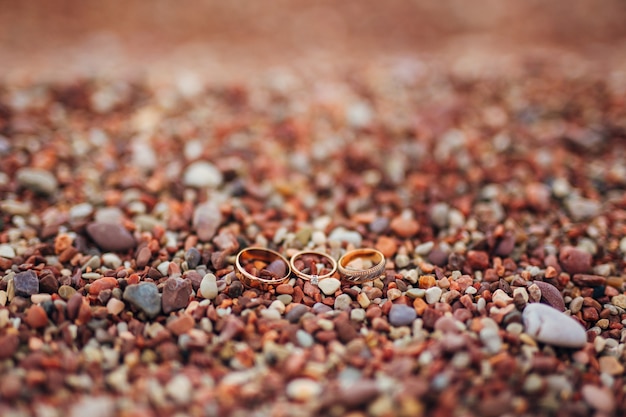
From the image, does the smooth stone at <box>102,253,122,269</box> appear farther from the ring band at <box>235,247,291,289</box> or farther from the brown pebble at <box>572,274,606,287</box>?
the brown pebble at <box>572,274,606,287</box>

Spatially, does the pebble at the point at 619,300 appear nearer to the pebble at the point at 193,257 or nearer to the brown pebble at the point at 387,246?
the brown pebble at the point at 387,246

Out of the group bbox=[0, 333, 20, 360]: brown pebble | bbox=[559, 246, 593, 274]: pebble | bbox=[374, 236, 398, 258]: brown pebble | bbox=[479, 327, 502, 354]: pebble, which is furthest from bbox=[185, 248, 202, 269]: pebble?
bbox=[559, 246, 593, 274]: pebble

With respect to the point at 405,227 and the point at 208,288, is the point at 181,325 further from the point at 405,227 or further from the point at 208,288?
the point at 405,227

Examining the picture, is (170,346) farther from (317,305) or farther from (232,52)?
(232,52)

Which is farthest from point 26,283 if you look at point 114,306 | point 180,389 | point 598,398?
point 598,398

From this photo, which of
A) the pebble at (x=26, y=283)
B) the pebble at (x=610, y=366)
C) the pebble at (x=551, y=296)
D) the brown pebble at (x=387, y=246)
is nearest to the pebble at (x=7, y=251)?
the pebble at (x=26, y=283)

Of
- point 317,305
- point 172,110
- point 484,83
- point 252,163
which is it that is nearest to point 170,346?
point 317,305

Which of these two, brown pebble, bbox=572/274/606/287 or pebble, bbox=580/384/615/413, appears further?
brown pebble, bbox=572/274/606/287
